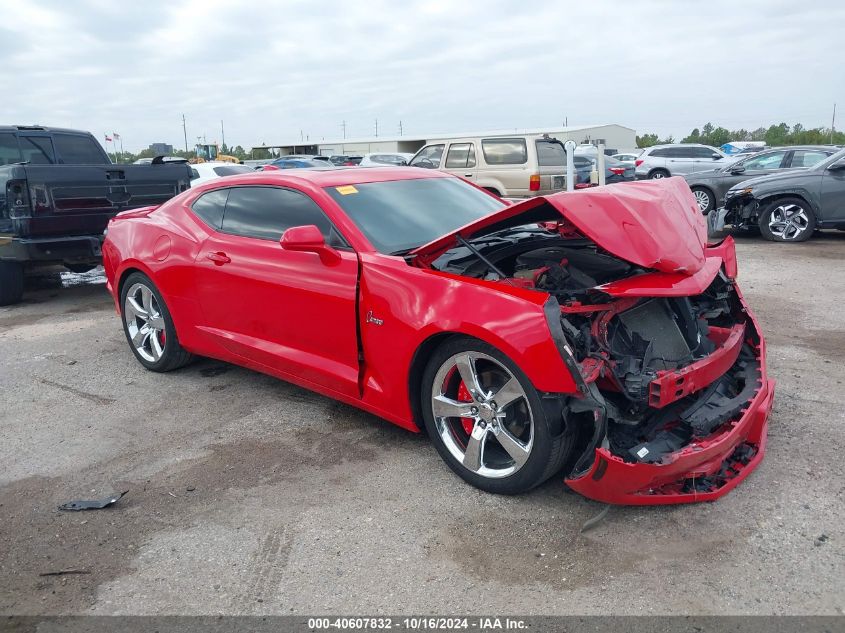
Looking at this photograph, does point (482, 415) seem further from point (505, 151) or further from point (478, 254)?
point (505, 151)

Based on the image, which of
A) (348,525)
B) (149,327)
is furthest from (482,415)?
(149,327)

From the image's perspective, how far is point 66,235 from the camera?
782 cm

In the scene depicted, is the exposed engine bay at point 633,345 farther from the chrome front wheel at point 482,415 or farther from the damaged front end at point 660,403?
the chrome front wheel at point 482,415

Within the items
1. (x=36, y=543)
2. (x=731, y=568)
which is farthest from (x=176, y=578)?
(x=731, y=568)

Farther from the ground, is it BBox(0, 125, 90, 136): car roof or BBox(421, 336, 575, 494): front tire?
BBox(0, 125, 90, 136): car roof

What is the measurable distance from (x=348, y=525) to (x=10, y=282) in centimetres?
686

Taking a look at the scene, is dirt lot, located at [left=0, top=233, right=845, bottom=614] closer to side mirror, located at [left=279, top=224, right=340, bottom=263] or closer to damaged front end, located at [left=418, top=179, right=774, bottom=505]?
damaged front end, located at [left=418, top=179, right=774, bottom=505]

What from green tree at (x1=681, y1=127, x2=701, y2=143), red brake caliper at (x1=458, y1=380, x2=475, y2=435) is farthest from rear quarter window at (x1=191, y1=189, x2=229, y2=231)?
green tree at (x1=681, y1=127, x2=701, y2=143)

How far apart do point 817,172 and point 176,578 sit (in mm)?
10752

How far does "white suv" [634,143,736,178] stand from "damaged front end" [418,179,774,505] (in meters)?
19.4

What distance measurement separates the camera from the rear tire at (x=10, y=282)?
8227 mm

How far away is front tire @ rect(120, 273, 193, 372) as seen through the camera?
5324 millimetres

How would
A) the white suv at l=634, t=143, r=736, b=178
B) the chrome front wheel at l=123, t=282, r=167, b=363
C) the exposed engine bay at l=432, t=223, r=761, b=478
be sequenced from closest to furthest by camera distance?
the exposed engine bay at l=432, t=223, r=761, b=478, the chrome front wheel at l=123, t=282, r=167, b=363, the white suv at l=634, t=143, r=736, b=178

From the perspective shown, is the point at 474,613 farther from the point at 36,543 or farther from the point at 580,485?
the point at 36,543
